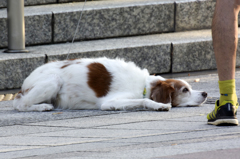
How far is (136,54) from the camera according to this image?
680 centimetres

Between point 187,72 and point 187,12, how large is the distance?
120 cm

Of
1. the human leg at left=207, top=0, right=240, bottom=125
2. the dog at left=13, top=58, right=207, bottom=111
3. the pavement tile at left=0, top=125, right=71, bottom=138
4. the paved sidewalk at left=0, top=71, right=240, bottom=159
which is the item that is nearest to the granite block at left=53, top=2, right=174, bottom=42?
the dog at left=13, top=58, right=207, bottom=111

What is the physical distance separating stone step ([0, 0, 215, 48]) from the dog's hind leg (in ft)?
6.90

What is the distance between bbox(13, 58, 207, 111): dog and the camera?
496cm

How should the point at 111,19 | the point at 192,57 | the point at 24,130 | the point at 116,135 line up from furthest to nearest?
the point at 111,19, the point at 192,57, the point at 24,130, the point at 116,135

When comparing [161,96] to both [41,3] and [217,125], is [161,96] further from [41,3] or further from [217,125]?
[41,3]

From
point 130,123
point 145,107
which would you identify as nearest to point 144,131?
point 130,123

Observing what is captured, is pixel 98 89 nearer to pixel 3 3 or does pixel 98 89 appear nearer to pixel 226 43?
pixel 226 43

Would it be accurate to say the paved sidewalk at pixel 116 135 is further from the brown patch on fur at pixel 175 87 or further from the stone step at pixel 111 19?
the stone step at pixel 111 19

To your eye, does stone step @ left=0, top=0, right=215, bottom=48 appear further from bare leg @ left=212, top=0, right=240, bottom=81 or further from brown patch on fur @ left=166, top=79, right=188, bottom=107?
bare leg @ left=212, top=0, right=240, bottom=81

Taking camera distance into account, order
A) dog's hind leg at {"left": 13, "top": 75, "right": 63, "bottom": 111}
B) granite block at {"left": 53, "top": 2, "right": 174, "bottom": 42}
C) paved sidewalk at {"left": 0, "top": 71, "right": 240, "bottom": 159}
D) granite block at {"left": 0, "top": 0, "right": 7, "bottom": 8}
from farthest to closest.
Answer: granite block at {"left": 0, "top": 0, "right": 7, "bottom": 8}
granite block at {"left": 53, "top": 2, "right": 174, "bottom": 42}
dog's hind leg at {"left": 13, "top": 75, "right": 63, "bottom": 111}
paved sidewalk at {"left": 0, "top": 71, "right": 240, "bottom": 159}

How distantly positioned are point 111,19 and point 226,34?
379 cm

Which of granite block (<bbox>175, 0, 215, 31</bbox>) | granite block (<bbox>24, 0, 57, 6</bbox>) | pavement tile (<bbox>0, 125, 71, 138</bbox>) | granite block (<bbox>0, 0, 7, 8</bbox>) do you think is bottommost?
pavement tile (<bbox>0, 125, 71, 138</bbox>)

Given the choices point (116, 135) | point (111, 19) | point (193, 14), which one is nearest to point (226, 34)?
point (116, 135)
